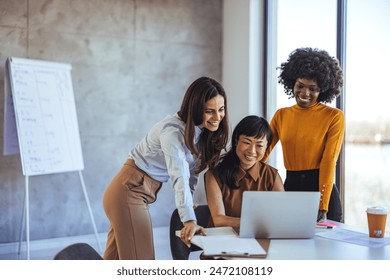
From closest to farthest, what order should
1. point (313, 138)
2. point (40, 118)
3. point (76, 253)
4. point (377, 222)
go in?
point (76, 253), point (377, 222), point (313, 138), point (40, 118)

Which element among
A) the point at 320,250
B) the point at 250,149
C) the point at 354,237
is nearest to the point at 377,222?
the point at 354,237

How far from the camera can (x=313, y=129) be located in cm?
233

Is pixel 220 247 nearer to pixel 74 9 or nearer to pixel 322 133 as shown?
pixel 322 133

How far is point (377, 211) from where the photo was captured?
5.72ft

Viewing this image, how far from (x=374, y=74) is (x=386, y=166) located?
Answer: 62 centimetres

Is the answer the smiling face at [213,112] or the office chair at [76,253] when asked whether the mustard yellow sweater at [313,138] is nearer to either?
the smiling face at [213,112]

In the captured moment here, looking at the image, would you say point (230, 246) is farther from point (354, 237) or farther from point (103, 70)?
point (103, 70)

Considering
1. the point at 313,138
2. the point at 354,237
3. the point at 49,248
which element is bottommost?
the point at 49,248

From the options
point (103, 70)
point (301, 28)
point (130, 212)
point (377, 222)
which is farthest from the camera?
point (103, 70)

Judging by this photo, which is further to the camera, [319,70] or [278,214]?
[319,70]

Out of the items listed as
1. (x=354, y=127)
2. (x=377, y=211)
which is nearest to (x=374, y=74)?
(x=354, y=127)

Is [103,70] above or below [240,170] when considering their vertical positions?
above

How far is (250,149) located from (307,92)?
0.59 m
